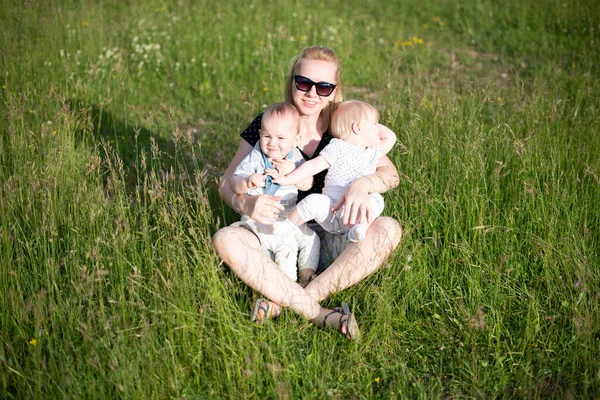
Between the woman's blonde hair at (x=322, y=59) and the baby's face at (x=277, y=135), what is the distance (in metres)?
0.43

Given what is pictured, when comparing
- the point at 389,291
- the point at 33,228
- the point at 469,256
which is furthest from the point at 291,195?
the point at 33,228

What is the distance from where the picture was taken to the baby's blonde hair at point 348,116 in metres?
3.26

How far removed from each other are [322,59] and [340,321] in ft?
4.98

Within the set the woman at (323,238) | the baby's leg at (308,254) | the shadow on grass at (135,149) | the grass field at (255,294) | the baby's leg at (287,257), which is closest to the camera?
the grass field at (255,294)

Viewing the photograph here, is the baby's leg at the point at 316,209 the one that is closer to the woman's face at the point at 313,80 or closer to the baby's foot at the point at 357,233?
the baby's foot at the point at 357,233

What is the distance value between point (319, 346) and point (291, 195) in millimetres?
907

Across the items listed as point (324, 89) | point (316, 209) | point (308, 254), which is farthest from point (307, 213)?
point (324, 89)

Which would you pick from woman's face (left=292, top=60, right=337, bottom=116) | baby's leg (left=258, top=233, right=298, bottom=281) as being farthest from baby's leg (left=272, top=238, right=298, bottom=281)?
woman's face (left=292, top=60, right=337, bottom=116)

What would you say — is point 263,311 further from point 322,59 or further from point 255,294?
point 322,59

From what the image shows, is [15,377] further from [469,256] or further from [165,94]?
[165,94]

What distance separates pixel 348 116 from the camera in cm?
327

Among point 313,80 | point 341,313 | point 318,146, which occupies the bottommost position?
point 341,313

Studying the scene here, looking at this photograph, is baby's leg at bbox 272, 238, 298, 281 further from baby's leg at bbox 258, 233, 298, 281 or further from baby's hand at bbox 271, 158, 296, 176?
baby's hand at bbox 271, 158, 296, 176

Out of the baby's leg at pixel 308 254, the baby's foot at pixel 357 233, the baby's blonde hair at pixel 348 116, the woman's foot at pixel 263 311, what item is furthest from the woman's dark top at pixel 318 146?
the woman's foot at pixel 263 311
